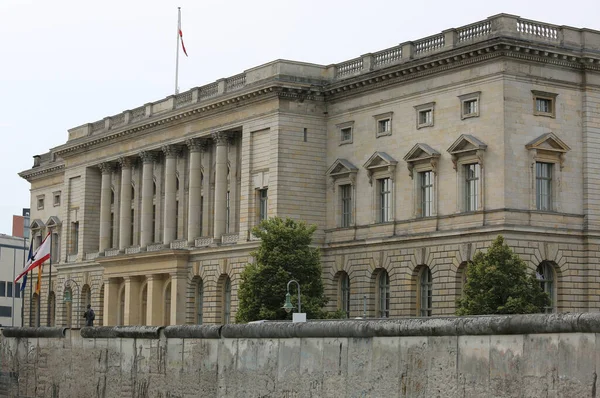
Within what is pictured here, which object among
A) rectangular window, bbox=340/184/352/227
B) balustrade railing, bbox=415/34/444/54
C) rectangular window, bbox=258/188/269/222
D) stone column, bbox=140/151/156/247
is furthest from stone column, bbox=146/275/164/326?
balustrade railing, bbox=415/34/444/54

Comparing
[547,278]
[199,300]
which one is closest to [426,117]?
[547,278]

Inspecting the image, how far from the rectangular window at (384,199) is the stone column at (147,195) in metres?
24.1

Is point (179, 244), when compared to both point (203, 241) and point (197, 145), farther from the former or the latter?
point (197, 145)

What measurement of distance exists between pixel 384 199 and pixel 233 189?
42.5ft

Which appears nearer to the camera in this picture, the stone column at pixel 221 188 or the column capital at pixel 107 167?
the stone column at pixel 221 188

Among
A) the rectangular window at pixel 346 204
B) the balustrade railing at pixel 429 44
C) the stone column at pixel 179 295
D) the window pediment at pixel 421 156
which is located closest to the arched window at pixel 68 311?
the stone column at pixel 179 295

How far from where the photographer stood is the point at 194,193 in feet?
269

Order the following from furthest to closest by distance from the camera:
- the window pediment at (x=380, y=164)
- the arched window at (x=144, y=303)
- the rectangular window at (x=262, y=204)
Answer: the arched window at (x=144, y=303)
the rectangular window at (x=262, y=204)
the window pediment at (x=380, y=164)

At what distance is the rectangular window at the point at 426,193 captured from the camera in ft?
215

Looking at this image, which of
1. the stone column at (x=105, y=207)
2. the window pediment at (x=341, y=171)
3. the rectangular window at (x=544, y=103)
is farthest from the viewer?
the stone column at (x=105, y=207)

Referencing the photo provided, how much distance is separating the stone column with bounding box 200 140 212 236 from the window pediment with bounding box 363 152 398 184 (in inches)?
578

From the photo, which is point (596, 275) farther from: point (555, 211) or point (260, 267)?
point (260, 267)

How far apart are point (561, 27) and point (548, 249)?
37.9 feet

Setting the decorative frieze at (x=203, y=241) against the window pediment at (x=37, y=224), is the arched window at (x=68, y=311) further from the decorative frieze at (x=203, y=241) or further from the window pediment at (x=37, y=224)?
the decorative frieze at (x=203, y=241)
